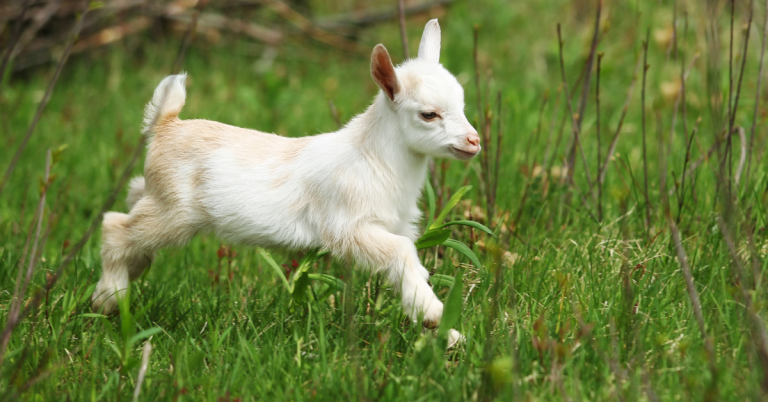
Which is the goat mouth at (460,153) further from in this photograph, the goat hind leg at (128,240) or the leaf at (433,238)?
the goat hind leg at (128,240)

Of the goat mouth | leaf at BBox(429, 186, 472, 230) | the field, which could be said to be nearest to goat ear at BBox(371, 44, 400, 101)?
the goat mouth

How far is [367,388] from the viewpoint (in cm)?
243

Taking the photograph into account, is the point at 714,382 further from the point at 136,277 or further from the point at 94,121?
the point at 94,121

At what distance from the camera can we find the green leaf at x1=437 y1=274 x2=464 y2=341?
2.49m

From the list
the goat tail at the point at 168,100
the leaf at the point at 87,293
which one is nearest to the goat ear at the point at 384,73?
the goat tail at the point at 168,100

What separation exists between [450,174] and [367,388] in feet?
7.11

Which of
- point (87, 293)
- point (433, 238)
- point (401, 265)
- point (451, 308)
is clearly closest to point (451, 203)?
point (433, 238)

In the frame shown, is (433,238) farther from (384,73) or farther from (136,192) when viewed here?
(136,192)

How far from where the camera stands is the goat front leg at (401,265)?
2578 mm

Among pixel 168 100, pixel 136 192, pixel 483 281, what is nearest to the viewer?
pixel 483 281

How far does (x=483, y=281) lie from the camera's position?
3.01 metres

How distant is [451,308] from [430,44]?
1.16 meters

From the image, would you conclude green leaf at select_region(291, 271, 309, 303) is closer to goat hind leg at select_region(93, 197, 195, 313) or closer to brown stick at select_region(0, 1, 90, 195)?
goat hind leg at select_region(93, 197, 195, 313)

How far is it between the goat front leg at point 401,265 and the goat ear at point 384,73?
1.65 feet
